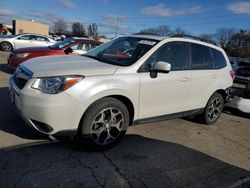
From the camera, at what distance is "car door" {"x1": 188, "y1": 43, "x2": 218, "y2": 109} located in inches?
207

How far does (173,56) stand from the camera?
4941 mm

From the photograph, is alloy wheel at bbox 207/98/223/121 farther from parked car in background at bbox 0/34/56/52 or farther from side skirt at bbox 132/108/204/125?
parked car in background at bbox 0/34/56/52

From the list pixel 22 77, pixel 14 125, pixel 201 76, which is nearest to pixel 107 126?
pixel 22 77

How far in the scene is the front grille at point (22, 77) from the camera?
3.90 metres

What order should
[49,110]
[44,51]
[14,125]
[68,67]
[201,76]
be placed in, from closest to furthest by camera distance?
[49,110], [68,67], [14,125], [201,76], [44,51]

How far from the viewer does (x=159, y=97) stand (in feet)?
15.2

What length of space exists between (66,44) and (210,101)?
632cm

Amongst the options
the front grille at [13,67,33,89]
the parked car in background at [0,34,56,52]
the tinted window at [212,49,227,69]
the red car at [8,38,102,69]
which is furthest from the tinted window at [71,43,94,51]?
the parked car in background at [0,34,56,52]

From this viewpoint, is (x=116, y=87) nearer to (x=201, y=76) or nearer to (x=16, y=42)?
(x=201, y=76)

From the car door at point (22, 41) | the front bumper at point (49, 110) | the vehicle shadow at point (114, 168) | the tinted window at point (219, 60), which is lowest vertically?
the vehicle shadow at point (114, 168)

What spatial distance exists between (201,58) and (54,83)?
309 cm

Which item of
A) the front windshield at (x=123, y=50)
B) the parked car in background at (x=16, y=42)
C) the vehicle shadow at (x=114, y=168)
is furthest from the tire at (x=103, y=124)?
the parked car in background at (x=16, y=42)

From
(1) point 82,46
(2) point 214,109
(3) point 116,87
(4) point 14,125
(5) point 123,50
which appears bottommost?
(4) point 14,125

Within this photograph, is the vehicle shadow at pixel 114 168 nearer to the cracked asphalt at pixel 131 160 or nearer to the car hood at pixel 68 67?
the cracked asphalt at pixel 131 160
